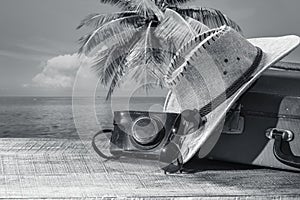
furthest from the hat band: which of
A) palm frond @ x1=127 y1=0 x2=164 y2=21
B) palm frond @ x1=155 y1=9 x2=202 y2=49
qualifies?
palm frond @ x1=127 y1=0 x2=164 y2=21

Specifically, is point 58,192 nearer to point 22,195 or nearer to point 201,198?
point 22,195

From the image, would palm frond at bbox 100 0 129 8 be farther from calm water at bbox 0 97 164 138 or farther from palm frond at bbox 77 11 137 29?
calm water at bbox 0 97 164 138

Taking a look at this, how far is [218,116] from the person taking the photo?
0.78 metres

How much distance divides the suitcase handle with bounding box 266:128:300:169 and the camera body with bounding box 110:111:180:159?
16 centimetres

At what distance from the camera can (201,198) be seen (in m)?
0.63

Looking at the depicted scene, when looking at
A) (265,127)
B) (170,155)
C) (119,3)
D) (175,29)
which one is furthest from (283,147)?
(119,3)

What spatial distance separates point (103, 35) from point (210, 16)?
89.8 inches

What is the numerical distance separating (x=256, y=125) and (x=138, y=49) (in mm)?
7402

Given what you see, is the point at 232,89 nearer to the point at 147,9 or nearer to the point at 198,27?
the point at 198,27

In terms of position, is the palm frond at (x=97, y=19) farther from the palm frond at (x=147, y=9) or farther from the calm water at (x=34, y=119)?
the calm water at (x=34, y=119)

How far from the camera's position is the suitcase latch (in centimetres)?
83

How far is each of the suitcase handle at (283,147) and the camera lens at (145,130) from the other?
186mm

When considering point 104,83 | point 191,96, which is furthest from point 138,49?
point 191,96

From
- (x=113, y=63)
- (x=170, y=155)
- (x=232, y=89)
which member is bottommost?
(x=113, y=63)
